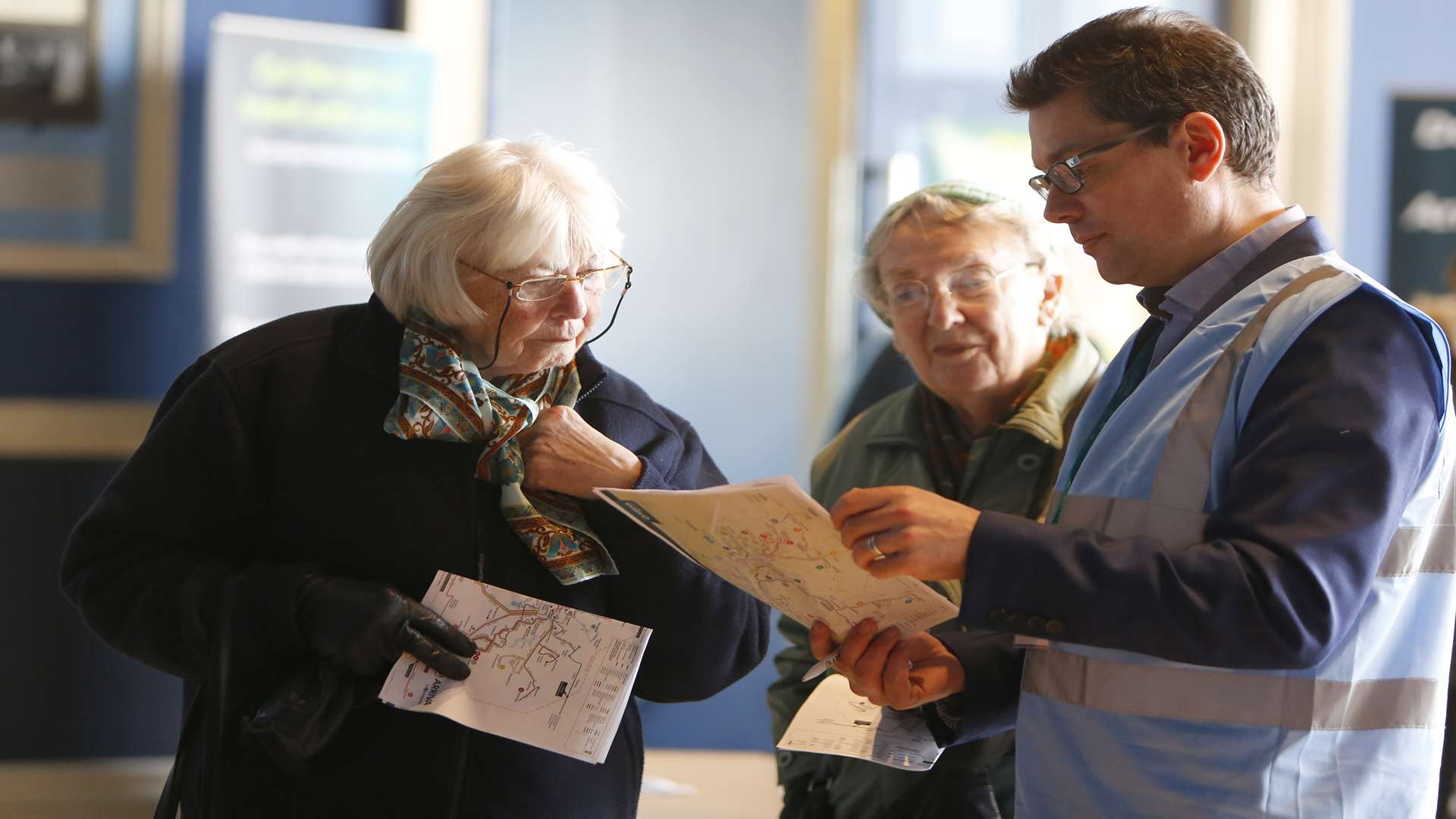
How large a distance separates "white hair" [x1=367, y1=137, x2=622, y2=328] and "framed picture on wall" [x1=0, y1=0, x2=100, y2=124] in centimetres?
236

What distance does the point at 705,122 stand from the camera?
4.45m

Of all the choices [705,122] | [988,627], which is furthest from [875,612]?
[705,122]

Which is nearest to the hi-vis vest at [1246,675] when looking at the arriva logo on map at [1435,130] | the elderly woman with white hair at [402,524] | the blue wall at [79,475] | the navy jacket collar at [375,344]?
the elderly woman with white hair at [402,524]

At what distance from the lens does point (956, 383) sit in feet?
6.63

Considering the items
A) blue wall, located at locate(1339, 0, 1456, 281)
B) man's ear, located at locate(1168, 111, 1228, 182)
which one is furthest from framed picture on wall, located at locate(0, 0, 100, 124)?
blue wall, located at locate(1339, 0, 1456, 281)

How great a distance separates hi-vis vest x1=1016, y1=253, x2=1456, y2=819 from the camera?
118 centimetres

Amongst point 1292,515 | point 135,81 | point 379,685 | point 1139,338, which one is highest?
point 135,81

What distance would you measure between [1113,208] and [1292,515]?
0.40 meters

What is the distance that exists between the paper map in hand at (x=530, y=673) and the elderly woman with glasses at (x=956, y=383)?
53 cm

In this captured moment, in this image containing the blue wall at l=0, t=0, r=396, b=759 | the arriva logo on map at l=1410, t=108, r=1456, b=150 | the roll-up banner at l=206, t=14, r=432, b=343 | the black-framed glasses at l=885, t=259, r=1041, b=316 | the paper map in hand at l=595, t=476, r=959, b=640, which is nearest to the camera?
the paper map in hand at l=595, t=476, r=959, b=640

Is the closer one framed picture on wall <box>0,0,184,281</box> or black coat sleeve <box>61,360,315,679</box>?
black coat sleeve <box>61,360,315,679</box>

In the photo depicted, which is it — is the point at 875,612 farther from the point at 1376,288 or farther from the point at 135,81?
the point at 135,81

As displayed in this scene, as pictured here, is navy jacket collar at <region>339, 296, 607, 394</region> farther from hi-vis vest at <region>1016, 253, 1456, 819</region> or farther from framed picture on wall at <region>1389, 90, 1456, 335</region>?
framed picture on wall at <region>1389, 90, 1456, 335</region>

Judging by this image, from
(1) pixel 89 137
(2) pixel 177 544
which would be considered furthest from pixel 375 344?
(1) pixel 89 137
